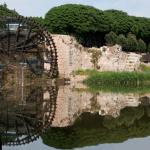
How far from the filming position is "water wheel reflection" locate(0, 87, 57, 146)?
53.0ft

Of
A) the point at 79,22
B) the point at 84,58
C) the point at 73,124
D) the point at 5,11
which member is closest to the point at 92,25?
the point at 79,22

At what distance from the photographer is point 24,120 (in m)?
19.5

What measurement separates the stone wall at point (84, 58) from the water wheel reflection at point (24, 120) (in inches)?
860

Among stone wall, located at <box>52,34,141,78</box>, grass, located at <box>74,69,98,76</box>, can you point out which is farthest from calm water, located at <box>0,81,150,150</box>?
grass, located at <box>74,69,98,76</box>

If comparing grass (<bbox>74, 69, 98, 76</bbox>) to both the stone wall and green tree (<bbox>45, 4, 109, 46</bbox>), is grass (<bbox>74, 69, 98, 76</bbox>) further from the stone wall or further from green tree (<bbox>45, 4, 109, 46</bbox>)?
green tree (<bbox>45, 4, 109, 46</bbox>)

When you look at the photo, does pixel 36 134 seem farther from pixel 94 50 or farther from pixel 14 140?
pixel 94 50

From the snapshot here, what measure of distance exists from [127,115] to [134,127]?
385 cm

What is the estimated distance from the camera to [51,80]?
45281mm

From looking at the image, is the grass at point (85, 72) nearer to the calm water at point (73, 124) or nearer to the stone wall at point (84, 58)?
the stone wall at point (84, 58)

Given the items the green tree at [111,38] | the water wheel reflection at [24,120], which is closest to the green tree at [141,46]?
the green tree at [111,38]

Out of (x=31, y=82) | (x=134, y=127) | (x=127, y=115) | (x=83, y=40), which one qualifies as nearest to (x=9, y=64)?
(x=31, y=82)

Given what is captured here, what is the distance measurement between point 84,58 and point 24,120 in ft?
107

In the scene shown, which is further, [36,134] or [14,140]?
[36,134]

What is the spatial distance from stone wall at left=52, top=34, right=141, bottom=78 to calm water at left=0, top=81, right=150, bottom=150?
803 inches
